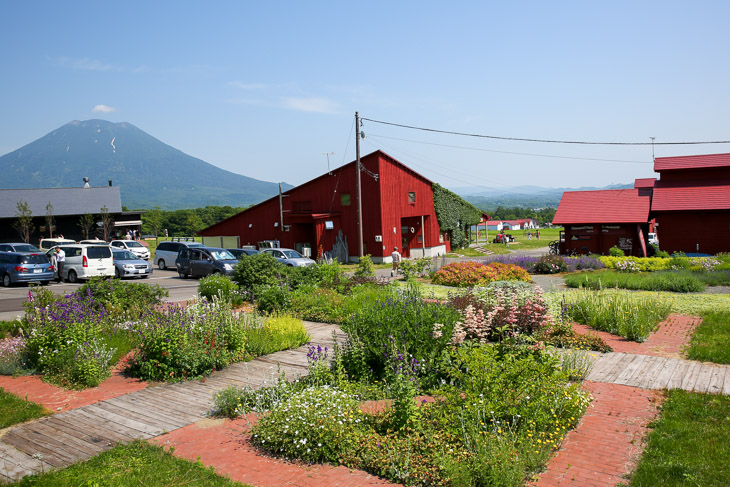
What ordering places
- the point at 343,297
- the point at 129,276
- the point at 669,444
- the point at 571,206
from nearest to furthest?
the point at 669,444 < the point at 343,297 < the point at 129,276 < the point at 571,206

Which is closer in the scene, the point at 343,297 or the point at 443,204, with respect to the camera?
the point at 343,297

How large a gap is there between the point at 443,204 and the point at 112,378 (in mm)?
37622

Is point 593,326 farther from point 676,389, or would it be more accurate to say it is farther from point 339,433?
point 339,433

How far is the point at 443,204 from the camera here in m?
43.8

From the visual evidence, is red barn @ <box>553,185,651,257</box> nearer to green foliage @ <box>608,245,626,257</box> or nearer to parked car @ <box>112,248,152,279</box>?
green foliage @ <box>608,245,626,257</box>

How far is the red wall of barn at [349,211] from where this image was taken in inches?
1383

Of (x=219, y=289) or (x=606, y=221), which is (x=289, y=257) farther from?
(x=606, y=221)

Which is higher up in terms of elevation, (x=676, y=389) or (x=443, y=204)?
(x=443, y=204)

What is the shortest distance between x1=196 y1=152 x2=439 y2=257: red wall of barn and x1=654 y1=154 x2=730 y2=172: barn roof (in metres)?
16.5

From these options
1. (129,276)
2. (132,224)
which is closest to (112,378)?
(129,276)

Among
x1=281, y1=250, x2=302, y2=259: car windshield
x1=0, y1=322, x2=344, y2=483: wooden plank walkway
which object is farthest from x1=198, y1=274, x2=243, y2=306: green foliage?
x1=281, y1=250, x2=302, y2=259: car windshield

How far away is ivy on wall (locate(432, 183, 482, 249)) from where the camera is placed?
4306 cm

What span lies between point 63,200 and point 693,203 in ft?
170

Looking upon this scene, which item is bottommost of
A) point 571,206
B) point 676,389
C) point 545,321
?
point 676,389
